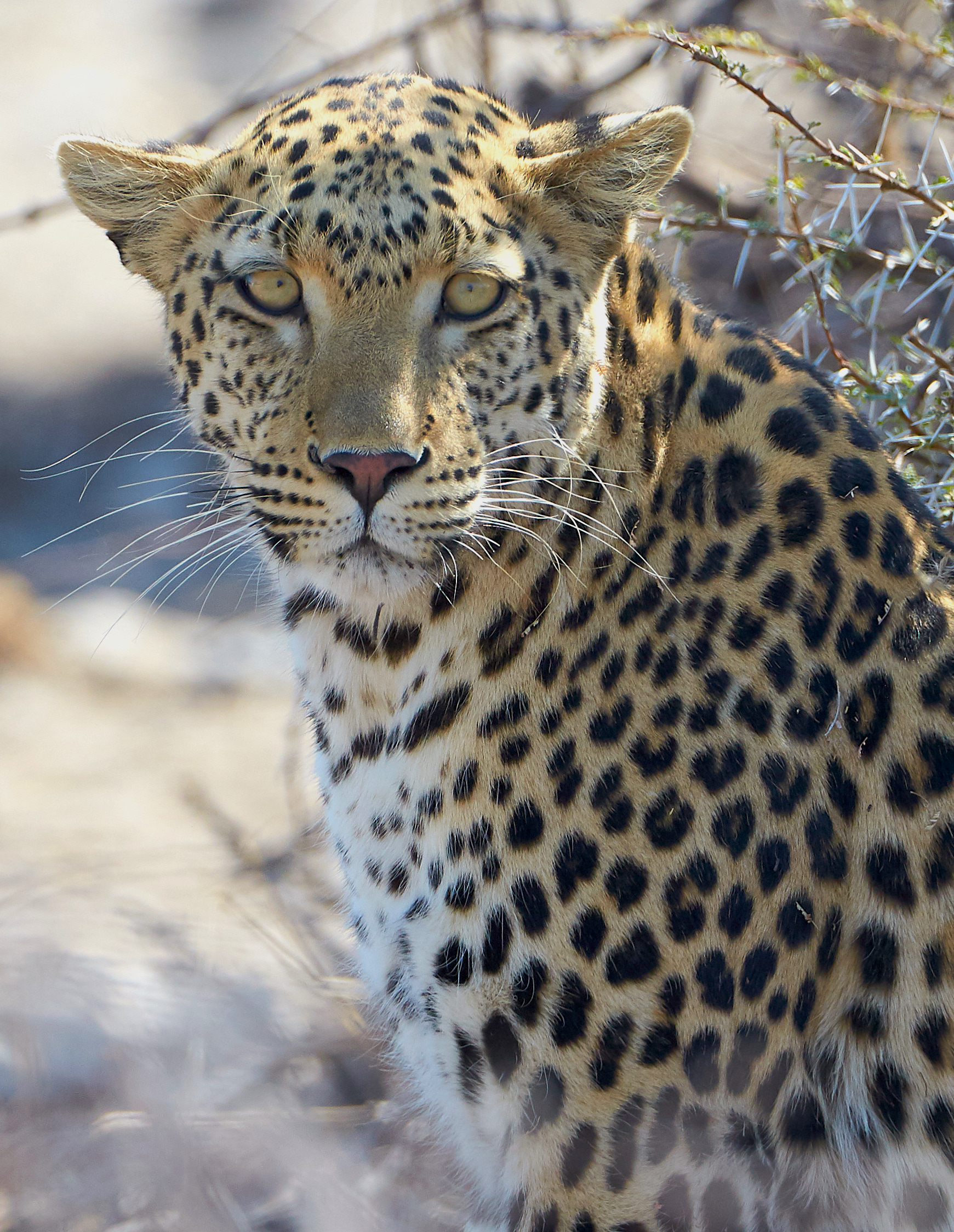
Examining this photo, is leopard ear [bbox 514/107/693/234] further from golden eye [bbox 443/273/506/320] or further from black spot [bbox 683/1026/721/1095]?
black spot [bbox 683/1026/721/1095]

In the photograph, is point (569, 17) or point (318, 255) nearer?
point (318, 255)

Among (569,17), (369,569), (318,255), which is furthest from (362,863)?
(569,17)

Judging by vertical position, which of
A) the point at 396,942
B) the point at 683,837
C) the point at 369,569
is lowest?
the point at 396,942

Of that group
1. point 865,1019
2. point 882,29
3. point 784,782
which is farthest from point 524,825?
point 882,29

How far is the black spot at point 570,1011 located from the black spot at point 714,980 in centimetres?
25

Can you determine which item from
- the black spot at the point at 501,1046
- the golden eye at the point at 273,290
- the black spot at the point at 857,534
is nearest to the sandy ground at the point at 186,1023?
the black spot at the point at 501,1046

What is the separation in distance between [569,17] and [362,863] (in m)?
4.85

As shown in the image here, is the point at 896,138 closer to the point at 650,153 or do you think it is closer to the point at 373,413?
the point at 650,153

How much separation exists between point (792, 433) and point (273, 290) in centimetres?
128

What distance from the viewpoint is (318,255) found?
2.95 m

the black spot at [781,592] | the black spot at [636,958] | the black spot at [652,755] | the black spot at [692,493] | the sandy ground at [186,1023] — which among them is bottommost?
the sandy ground at [186,1023]

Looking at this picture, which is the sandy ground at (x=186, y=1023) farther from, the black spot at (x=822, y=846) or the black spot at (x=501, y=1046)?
the black spot at (x=822, y=846)

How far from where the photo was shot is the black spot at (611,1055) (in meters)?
2.88

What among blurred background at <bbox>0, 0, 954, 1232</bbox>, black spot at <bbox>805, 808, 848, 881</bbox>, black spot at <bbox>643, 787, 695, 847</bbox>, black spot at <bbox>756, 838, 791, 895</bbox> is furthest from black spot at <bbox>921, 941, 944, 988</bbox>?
blurred background at <bbox>0, 0, 954, 1232</bbox>
